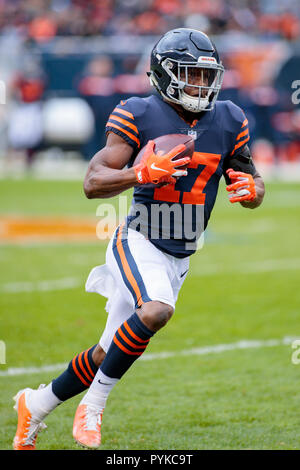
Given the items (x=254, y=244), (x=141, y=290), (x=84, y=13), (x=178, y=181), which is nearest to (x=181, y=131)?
(x=178, y=181)

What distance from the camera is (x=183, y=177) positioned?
3713 mm

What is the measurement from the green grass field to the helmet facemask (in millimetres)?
1518

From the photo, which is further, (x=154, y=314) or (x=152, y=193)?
(x=152, y=193)

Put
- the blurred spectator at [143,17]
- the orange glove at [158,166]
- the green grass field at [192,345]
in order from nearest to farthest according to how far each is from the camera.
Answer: the orange glove at [158,166], the green grass field at [192,345], the blurred spectator at [143,17]

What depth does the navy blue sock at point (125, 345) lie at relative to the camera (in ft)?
11.3

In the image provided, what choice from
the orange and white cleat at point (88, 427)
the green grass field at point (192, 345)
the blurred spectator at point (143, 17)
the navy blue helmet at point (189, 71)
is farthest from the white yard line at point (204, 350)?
the blurred spectator at point (143, 17)

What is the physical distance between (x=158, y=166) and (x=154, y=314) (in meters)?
0.61

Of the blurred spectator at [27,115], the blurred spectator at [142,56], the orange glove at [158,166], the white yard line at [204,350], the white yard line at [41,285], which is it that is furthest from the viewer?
the blurred spectator at [27,115]

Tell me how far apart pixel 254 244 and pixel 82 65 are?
10221 millimetres

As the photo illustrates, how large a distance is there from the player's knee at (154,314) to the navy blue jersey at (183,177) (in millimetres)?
368

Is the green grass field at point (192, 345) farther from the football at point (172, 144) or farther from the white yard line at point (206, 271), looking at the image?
the football at point (172, 144)

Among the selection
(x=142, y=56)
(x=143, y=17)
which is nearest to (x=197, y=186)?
(x=142, y=56)

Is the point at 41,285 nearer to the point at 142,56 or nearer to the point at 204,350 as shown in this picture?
the point at 204,350

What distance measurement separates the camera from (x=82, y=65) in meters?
18.4
